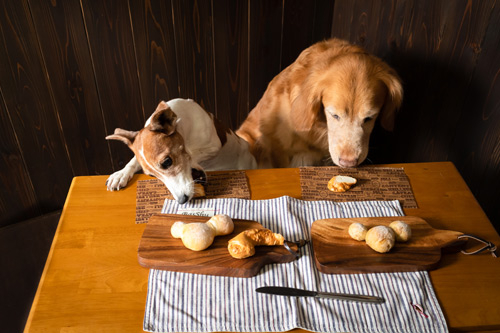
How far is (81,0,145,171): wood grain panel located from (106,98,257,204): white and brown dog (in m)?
0.80

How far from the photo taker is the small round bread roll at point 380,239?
3.14ft

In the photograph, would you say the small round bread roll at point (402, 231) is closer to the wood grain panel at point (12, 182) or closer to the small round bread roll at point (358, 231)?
the small round bread roll at point (358, 231)

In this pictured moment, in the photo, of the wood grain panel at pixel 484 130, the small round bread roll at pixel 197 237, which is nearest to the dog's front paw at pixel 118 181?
the small round bread roll at pixel 197 237

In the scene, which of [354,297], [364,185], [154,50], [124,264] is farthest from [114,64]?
[354,297]

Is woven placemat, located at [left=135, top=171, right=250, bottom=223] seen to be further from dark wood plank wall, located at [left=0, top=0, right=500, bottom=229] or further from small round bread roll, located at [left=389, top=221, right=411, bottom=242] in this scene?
dark wood plank wall, located at [left=0, top=0, right=500, bottom=229]

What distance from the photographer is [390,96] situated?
4.93 feet

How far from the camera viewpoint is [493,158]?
1501 millimetres

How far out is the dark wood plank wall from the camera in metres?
1.55

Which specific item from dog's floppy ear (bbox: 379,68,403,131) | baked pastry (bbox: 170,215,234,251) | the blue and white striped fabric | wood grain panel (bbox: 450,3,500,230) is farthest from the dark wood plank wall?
baked pastry (bbox: 170,215,234,251)

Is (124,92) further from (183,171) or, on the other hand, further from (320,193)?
(320,193)

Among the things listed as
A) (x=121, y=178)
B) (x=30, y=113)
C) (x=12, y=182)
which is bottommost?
(x=12, y=182)

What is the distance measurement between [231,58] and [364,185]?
1253mm

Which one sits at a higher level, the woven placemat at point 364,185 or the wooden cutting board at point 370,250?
the wooden cutting board at point 370,250

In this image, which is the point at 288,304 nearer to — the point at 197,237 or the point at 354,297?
the point at 354,297
